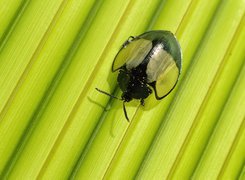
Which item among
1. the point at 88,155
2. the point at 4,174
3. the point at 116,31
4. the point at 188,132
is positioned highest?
the point at 116,31

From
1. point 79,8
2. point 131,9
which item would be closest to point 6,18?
point 79,8

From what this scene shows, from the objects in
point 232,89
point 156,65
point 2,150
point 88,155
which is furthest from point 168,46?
point 2,150

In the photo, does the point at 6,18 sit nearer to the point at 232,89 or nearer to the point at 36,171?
the point at 36,171

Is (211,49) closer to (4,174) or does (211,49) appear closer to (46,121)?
(46,121)

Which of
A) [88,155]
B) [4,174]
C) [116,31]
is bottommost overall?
[4,174]

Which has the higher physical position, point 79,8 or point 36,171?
point 79,8

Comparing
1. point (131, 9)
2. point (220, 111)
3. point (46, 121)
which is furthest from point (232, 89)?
point (46, 121)
